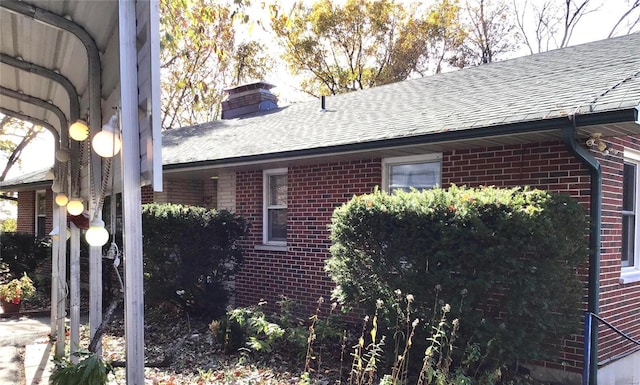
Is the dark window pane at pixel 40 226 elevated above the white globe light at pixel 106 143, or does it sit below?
below

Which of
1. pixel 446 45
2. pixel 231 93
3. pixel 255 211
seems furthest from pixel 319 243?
pixel 446 45

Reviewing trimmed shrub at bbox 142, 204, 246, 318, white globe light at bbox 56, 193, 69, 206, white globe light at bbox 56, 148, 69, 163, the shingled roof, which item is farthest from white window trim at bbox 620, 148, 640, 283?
white globe light at bbox 56, 193, 69, 206

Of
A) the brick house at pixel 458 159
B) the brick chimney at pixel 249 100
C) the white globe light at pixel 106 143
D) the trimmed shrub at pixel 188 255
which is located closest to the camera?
the white globe light at pixel 106 143

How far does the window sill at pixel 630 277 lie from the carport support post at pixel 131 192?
5.82m

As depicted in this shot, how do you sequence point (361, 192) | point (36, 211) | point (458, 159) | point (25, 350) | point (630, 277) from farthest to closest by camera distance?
point (36, 211), point (361, 192), point (25, 350), point (458, 159), point (630, 277)

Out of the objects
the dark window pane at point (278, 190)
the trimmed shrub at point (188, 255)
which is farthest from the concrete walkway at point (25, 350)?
the dark window pane at point (278, 190)

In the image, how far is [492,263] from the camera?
15.5 feet

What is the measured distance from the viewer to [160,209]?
822 cm

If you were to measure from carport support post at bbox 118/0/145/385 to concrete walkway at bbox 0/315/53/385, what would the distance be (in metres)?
3.47

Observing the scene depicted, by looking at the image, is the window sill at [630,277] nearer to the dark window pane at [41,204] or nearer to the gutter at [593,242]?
the gutter at [593,242]

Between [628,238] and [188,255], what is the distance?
6.26 metres

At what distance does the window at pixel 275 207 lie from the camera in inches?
348

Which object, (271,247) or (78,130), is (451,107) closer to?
(271,247)

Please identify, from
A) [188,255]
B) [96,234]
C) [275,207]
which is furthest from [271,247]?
[96,234]
